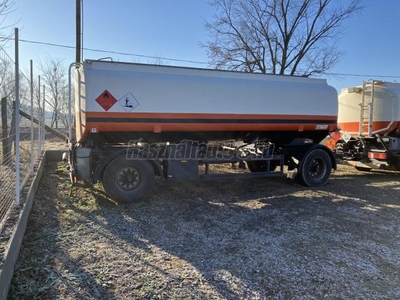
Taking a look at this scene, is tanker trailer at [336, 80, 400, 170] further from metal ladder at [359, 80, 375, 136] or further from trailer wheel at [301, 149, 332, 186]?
trailer wheel at [301, 149, 332, 186]

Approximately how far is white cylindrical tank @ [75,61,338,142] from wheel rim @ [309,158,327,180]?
0.90 m

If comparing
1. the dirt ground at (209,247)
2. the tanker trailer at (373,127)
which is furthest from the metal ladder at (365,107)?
the dirt ground at (209,247)

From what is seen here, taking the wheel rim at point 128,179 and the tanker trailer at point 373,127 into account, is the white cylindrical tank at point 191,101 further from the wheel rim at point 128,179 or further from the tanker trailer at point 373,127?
the tanker trailer at point 373,127

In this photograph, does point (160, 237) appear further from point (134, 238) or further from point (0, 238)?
point (0, 238)

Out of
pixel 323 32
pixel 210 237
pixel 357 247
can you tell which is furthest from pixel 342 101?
pixel 323 32

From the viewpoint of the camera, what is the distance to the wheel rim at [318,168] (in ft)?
28.1

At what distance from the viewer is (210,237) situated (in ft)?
15.4

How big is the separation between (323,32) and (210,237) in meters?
20.7

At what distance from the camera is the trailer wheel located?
8305 millimetres

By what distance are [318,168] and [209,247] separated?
5.33 meters

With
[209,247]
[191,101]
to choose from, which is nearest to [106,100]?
[191,101]

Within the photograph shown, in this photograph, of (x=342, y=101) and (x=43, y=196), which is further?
(x=342, y=101)

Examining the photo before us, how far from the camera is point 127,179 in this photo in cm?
636

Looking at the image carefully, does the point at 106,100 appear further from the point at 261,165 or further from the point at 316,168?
the point at 316,168
